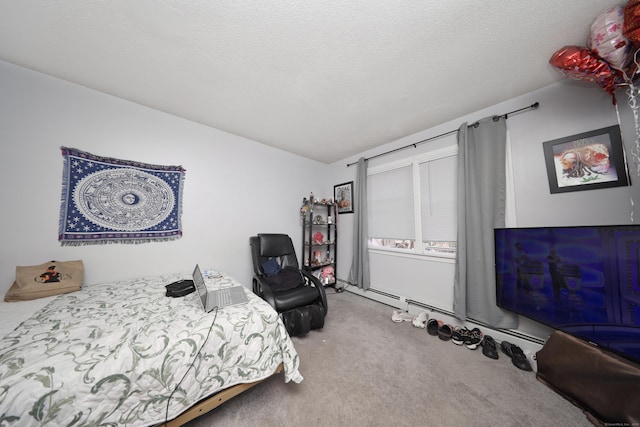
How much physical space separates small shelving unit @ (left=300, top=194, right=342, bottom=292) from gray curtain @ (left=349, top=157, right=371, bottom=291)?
344mm

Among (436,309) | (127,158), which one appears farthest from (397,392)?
(127,158)

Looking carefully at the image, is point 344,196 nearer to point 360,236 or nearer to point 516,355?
point 360,236

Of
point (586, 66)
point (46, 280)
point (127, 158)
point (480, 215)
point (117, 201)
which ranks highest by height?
point (586, 66)

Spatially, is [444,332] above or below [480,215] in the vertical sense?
below

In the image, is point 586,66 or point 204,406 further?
point 586,66

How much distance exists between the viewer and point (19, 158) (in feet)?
4.98

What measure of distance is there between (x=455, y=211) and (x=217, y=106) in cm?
292

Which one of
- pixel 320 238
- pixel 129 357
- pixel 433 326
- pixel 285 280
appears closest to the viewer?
pixel 129 357

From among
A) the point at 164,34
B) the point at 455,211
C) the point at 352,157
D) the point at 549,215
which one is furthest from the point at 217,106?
the point at 549,215

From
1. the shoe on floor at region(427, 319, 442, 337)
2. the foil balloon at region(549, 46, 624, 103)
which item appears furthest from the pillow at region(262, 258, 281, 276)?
the foil balloon at region(549, 46, 624, 103)

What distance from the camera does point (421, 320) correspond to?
2.11 metres

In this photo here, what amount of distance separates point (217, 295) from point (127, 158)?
1.74m

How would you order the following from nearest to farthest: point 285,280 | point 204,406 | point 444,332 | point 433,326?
point 204,406 → point 444,332 → point 433,326 → point 285,280

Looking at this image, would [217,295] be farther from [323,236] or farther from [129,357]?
[323,236]
